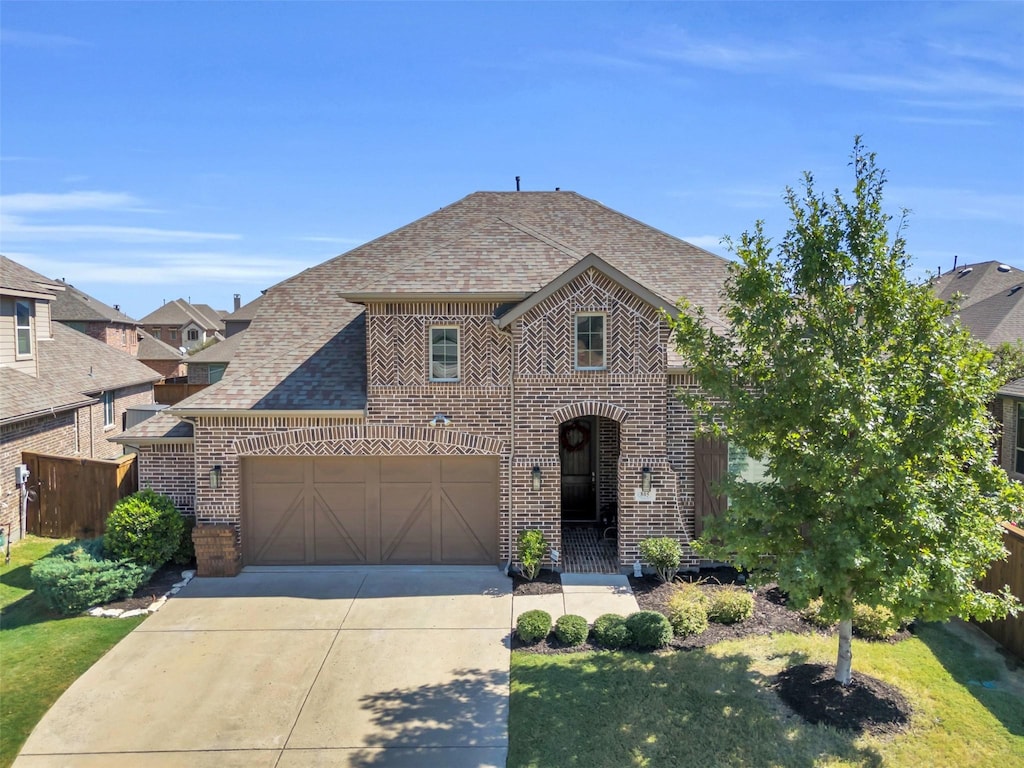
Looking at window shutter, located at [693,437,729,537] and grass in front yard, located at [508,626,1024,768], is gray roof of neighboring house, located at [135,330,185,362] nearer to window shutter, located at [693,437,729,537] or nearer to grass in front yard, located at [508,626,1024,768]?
window shutter, located at [693,437,729,537]

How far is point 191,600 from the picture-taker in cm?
1195

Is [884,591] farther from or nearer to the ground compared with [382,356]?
nearer to the ground

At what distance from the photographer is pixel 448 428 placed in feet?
43.3

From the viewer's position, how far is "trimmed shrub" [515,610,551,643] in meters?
10.1

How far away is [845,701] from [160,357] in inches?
1927

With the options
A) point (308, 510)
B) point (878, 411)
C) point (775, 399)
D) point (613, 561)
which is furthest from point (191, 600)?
point (878, 411)

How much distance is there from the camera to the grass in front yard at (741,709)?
24.2 feet

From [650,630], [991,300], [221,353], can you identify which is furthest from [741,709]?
[991,300]

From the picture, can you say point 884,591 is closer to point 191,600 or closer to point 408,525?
point 408,525

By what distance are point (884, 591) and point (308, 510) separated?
10131mm

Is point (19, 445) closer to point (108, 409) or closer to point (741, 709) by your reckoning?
A: point (108, 409)

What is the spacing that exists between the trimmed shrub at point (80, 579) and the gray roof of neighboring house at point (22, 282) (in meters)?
8.78

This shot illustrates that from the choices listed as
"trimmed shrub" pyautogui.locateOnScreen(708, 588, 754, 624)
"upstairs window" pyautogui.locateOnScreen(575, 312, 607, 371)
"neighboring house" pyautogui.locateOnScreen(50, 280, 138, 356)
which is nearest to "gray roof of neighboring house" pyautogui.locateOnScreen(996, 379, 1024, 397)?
"trimmed shrub" pyautogui.locateOnScreen(708, 588, 754, 624)

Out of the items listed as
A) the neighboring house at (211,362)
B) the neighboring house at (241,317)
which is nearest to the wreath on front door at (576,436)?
the neighboring house at (211,362)
